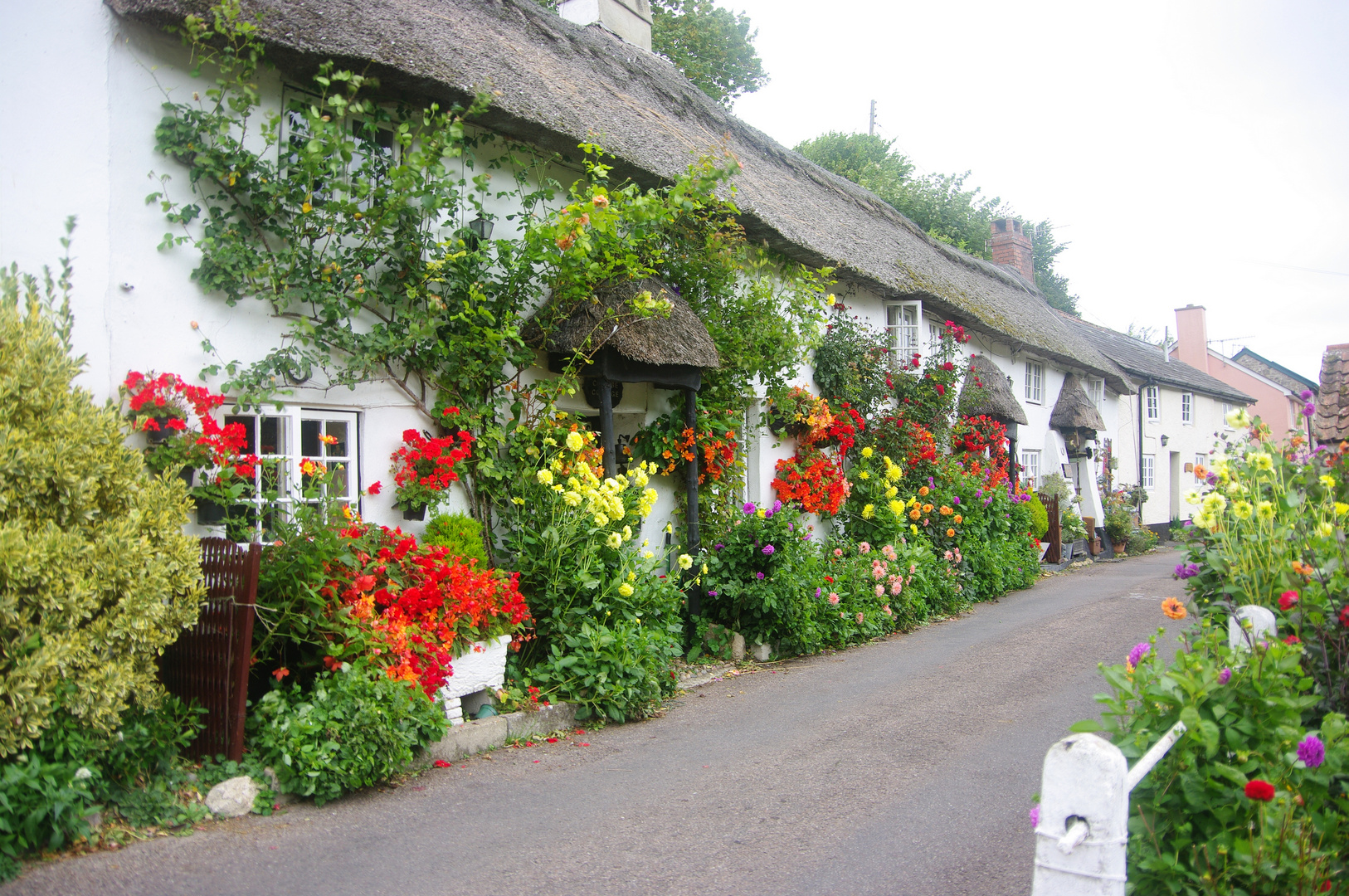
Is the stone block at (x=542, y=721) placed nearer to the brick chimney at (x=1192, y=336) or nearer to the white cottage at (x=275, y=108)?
the white cottage at (x=275, y=108)

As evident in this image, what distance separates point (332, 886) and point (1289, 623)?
3.71m

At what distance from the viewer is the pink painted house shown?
31.2m

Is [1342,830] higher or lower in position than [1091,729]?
lower

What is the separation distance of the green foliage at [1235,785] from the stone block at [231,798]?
3.79 meters

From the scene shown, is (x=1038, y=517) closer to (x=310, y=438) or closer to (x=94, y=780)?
(x=310, y=438)

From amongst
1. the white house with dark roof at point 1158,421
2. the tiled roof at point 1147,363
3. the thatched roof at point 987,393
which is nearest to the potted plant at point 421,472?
the thatched roof at point 987,393

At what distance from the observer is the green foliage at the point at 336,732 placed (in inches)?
171

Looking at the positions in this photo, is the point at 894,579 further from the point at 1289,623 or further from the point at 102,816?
the point at 102,816

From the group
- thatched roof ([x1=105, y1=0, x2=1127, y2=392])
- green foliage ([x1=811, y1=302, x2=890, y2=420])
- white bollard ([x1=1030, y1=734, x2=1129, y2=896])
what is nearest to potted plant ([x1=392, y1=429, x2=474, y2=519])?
thatched roof ([x1=105, y1=0, x2=1127, y2=392])

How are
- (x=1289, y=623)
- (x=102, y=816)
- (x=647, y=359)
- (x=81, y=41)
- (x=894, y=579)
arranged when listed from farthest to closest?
(x=894, y=579) → (x=647, y=359) → (x=81, y=41) → (x=102, y=816) → (x=1289, y=623)

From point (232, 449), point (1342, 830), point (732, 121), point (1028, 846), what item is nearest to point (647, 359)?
point (232, 449)

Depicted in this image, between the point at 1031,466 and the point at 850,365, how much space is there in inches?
357

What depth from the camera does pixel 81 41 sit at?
4.93 metres

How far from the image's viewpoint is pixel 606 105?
844cm
